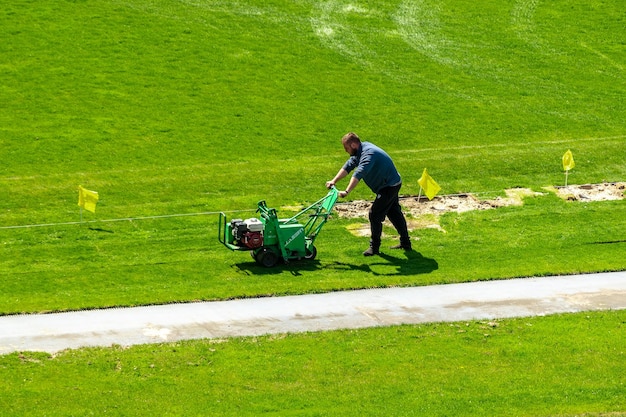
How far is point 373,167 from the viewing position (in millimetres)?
20312

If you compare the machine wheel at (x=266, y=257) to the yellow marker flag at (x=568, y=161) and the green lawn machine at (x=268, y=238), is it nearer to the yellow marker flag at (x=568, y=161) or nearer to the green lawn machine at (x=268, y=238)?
the green lawn machine at (x=268, y=238)

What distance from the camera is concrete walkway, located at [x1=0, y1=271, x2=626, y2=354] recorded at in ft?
54.6

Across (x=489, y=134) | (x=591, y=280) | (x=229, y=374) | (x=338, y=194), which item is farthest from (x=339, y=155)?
(x=229, y=374)

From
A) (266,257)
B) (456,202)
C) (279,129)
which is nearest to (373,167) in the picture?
(266,257)

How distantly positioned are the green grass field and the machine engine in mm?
474

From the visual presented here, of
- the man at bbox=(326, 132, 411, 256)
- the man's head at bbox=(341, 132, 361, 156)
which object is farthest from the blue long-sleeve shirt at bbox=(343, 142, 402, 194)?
the man's head at bbox=(341, 132, 361, 156)

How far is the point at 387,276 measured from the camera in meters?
19.7

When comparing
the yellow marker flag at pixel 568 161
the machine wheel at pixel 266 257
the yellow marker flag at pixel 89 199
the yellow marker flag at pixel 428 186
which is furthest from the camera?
the yellow marker flag at pixel 568 161

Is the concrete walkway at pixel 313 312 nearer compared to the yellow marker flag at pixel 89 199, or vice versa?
the concrete walkway at pixel 313 312

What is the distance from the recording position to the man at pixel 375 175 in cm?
2027

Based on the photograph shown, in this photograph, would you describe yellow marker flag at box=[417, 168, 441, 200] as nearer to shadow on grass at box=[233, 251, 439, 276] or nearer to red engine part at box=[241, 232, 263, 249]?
shadow on grass at box=[233, 251, 439, 276]

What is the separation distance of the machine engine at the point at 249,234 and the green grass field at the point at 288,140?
1.56 ft

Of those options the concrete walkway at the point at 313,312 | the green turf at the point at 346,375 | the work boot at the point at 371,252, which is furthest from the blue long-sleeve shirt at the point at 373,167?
the green turf at the point at 346,375

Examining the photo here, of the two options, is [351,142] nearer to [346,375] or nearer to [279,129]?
[346,375]
